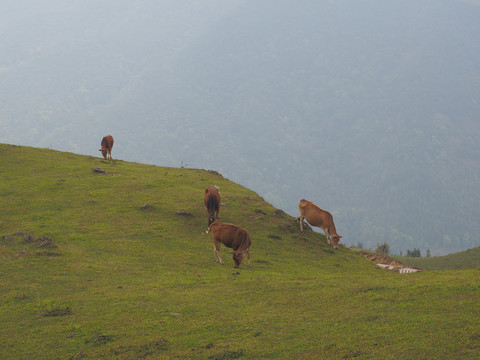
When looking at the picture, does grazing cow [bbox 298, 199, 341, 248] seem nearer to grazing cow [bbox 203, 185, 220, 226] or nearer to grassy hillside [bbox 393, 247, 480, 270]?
grazing cow [bbox 203, 185, 220, 226]

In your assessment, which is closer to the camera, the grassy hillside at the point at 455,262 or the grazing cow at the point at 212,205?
the grazing cow at the point at 212,205

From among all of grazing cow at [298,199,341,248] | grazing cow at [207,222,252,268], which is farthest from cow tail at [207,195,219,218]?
grazing cow at [298,199,341,248]

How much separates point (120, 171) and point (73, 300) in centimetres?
2219

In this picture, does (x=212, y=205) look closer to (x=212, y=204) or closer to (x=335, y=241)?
(x=212, y=204)

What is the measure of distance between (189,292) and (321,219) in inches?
542

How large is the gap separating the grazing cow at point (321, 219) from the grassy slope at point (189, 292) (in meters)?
0.90

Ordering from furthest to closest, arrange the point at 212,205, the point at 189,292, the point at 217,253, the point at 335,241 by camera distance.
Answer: the point at 335,241 → the point at 212,205 → the point at 217,253 → the point at 189,292

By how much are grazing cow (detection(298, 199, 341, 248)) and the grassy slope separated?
2.95 ft

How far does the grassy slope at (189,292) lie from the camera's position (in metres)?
12.3

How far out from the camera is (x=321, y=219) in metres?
29.5

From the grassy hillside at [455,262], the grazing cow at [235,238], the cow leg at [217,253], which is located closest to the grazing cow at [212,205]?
the cow leg at [217,253]

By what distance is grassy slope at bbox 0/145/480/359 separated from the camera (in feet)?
40.2

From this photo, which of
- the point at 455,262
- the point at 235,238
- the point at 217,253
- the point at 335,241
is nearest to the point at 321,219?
the point at 335,241

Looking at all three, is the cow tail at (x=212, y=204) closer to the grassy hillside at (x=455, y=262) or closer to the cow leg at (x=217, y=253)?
the cow leg at (x=217, y=253)
